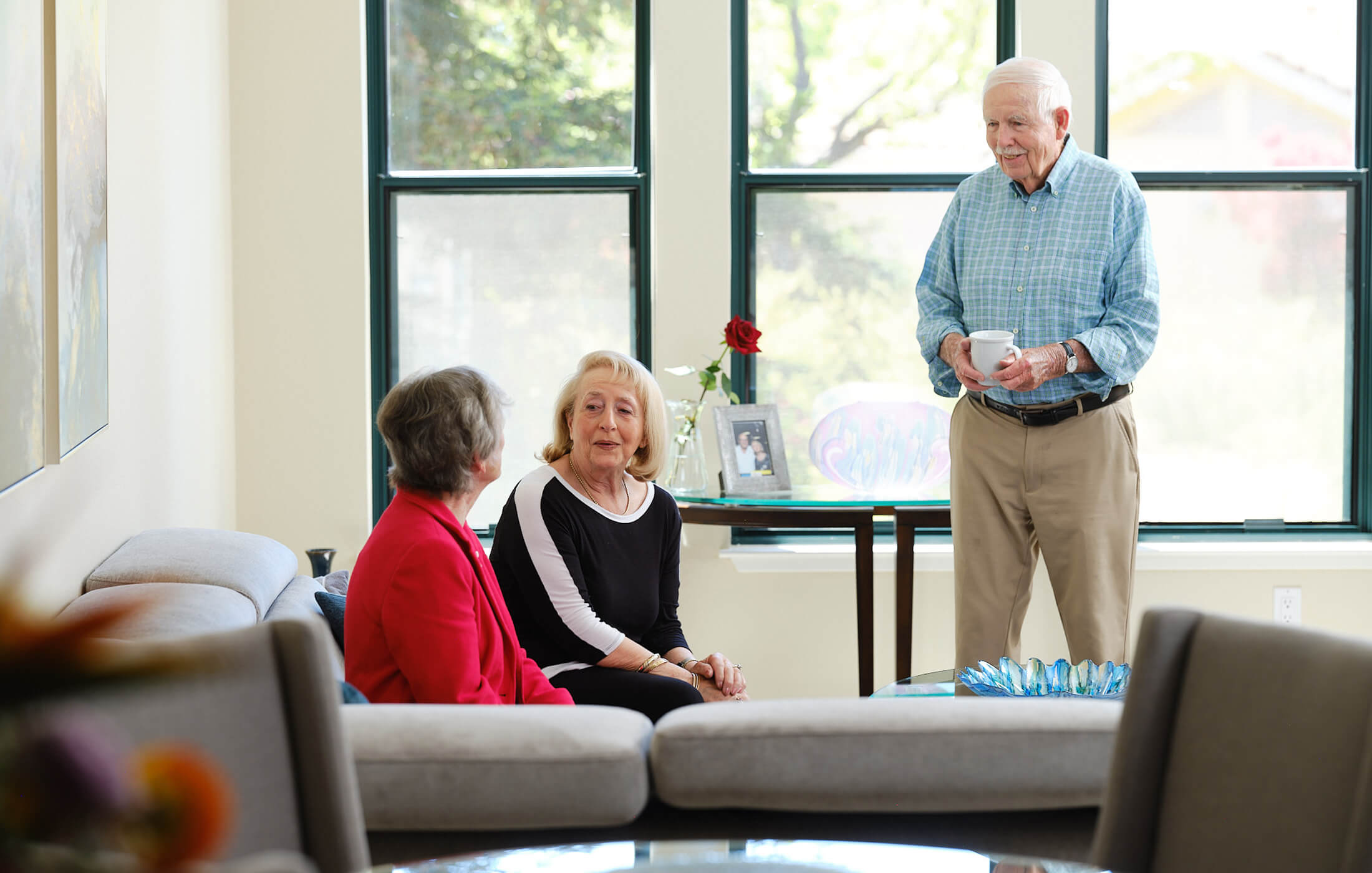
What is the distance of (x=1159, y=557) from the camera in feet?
12.7

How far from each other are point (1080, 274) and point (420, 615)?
1.90 metres

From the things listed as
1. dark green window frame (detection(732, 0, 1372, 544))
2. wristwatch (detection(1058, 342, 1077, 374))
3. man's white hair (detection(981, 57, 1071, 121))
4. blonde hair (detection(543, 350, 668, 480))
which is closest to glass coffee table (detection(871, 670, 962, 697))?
blonde hair (detection(543, 350, 668, 480))

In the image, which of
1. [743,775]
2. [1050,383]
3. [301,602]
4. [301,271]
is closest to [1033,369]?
[1050,383]

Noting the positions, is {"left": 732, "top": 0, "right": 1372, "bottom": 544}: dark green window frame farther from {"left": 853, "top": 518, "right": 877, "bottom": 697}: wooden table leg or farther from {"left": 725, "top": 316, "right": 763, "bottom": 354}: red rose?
{"left": 853, "top": 518, "right": 877, "bottom": 697}: wooden table leg

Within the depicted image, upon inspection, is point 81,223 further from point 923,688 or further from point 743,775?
point 923,688

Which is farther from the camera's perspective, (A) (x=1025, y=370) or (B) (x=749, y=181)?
(B) (x=749, y=181)

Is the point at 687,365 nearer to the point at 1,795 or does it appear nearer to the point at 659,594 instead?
the point at 659,594

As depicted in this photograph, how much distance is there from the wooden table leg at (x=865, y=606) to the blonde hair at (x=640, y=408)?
102 centimetres

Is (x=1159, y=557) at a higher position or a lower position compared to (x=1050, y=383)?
lower

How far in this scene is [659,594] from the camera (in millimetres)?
2564

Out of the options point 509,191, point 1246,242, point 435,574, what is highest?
point 509,191

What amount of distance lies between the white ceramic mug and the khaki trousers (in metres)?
0.25

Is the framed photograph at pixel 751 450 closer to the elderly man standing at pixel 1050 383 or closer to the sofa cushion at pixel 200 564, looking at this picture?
the elderly man standing at pixel 1050 383

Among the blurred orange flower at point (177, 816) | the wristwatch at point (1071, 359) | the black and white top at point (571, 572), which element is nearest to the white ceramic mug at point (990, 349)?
the wristwatch at point (1071, 359)
